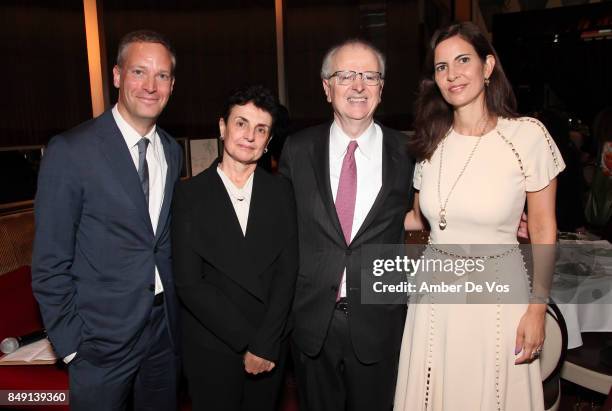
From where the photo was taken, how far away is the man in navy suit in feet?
5.37

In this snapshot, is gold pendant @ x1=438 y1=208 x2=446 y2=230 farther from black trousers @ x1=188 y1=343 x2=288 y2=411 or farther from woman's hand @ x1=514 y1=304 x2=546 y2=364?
black trousers @ x1=188 y1=343 x2=288 y2=411

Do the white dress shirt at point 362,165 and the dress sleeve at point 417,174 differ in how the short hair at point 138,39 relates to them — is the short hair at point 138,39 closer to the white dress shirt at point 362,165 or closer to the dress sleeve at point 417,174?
the white dress shirt at point 362,165

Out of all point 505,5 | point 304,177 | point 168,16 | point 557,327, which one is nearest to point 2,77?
point 168,16

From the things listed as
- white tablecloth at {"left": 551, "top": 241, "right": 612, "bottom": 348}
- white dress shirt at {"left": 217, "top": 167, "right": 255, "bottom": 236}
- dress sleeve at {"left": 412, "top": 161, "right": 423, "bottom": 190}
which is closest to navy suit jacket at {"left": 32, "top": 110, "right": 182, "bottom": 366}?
white dress shirt at {"left": 217, "top": 167, "right": 255, "bottom": 236}

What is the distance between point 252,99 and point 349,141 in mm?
424

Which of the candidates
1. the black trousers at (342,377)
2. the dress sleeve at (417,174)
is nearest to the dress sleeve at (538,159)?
the dress sleeve at (417,174)

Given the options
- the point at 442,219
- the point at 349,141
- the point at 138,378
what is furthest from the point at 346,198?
the point at 138,378

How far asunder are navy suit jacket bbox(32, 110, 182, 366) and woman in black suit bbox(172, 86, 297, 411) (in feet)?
0.46

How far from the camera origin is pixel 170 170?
189 cm

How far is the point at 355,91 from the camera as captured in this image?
6.29 feet

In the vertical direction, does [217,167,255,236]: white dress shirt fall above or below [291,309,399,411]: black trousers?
above

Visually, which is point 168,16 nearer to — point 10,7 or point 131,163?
point 10,7

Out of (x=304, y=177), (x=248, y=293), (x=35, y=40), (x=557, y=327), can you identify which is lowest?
(x=557, y=327)

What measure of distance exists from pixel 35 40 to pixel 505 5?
6683 mm
